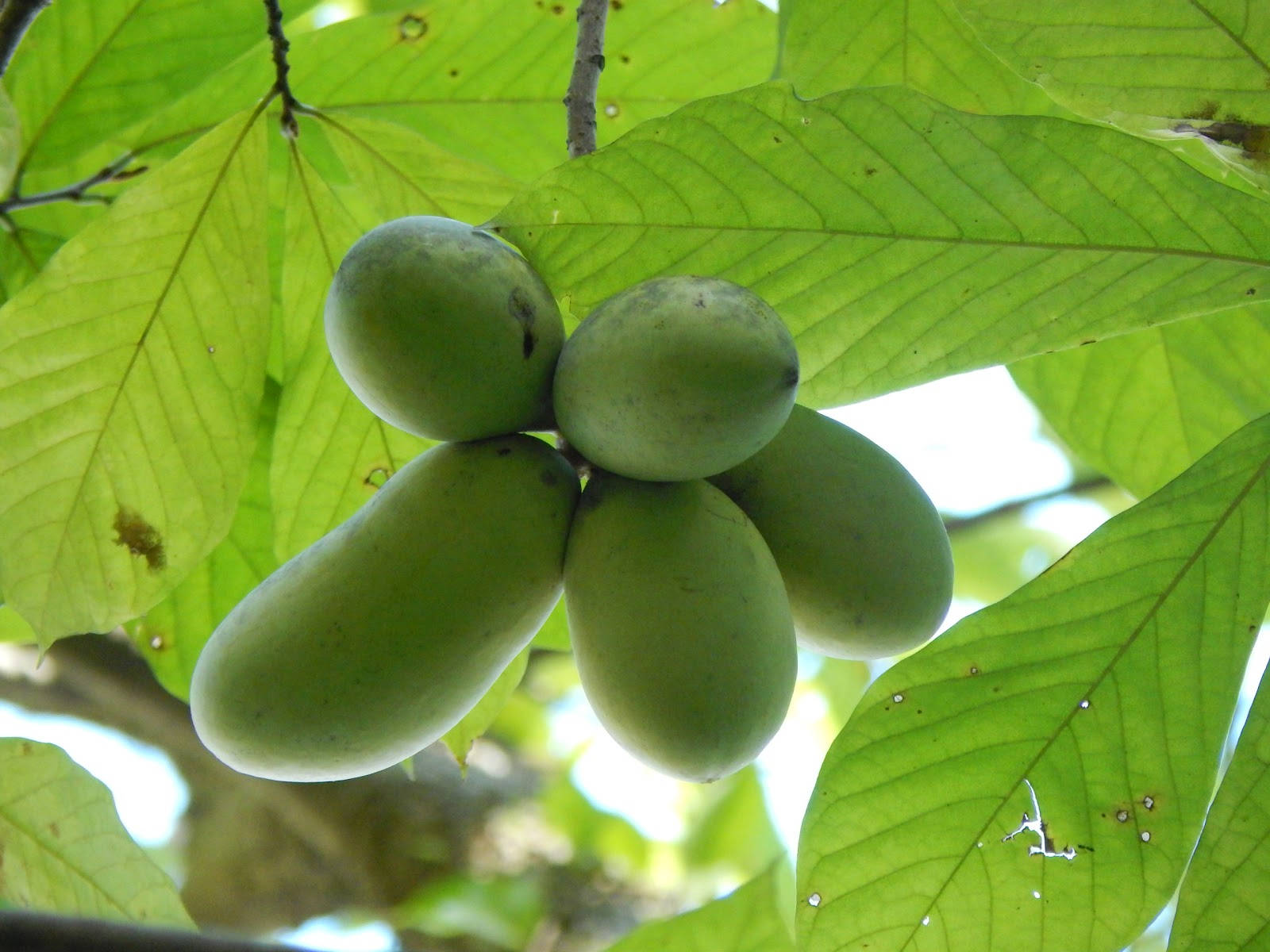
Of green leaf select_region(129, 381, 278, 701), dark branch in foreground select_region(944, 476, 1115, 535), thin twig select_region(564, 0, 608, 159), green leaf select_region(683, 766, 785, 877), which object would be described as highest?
thin twig select_region(564, 0, 608, 159)

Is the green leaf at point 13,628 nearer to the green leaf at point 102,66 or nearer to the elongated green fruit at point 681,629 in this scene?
the green leaf at point 102,66

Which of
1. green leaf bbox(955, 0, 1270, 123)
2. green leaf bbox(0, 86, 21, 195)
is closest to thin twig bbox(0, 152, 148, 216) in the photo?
green leaf bbox(0, 86, 21, 195)

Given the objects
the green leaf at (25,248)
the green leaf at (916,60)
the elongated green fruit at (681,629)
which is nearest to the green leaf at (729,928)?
the elongated green fruit at (681,629)

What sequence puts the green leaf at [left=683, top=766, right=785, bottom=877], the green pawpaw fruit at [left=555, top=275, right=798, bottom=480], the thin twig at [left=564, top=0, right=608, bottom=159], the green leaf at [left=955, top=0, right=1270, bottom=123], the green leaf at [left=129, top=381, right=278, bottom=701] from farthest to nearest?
the green leaf at [left=683, top=766, right=785, bottom=877]
the green leaf at [left=129, top=381, right=278, bottom=701]
the thin twig at [left=564, top=0, right=608, bottom=159]
the green leaf at [left=955, top=0, right=1270, bottom=123]
the green pawpaw fruit at [left=555, top=275, right=798, bottom=480]

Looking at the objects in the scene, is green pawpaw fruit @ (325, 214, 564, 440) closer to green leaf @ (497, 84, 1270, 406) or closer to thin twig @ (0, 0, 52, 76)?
green leaf @ (497, 84, 1270, 406)

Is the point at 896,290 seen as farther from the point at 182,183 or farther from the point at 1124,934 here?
the point at 182,183

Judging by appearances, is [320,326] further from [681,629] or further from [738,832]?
[738,832]

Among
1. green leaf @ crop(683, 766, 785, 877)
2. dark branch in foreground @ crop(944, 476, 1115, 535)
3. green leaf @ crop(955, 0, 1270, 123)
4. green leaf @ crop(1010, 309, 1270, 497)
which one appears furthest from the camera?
green leaf @ crop(683, 766, 785, 877)
